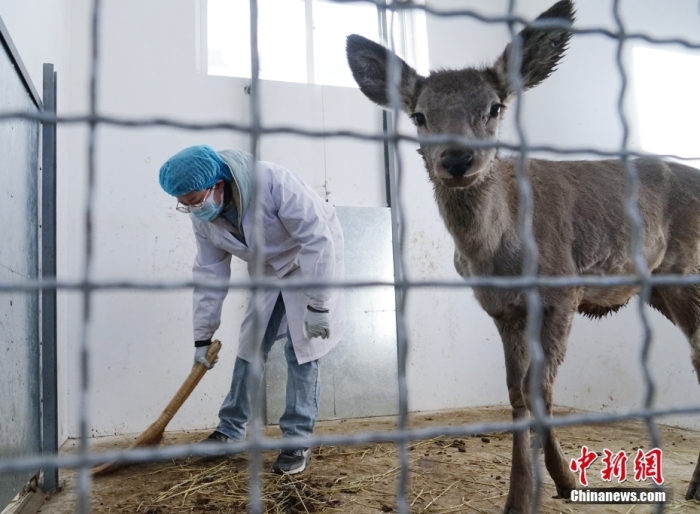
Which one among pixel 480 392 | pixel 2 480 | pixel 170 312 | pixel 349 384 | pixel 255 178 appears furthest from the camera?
pixel 480 392

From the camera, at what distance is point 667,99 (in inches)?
198

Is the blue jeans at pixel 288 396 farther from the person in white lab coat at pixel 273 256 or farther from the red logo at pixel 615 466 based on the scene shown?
the red logo at pixel 615 466

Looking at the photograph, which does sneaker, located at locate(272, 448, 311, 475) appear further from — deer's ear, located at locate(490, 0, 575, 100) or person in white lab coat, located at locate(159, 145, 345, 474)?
deer's ear, located at locate(490, 0, 575, 100)

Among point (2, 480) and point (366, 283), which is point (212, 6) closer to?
point (2, 480)

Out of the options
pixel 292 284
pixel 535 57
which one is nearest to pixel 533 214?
pixel 535 57

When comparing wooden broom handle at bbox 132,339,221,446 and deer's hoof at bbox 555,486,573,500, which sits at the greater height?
wooden broom handle at bbox 132,339,221,446

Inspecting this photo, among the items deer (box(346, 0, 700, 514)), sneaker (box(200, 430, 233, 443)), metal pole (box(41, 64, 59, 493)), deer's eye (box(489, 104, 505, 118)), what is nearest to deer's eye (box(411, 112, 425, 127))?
deer (box(346, 0, 700, 514))

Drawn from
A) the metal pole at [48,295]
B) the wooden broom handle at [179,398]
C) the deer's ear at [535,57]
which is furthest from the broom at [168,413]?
the deer's ear at [535,57]

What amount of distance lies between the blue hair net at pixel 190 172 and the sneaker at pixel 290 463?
1.71m

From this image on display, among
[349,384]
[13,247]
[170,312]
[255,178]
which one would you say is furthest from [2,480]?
[349,384]

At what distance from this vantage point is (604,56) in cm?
571

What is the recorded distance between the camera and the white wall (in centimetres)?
510

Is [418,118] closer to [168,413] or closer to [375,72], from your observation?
[375,72]

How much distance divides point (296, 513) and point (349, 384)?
3.11m
